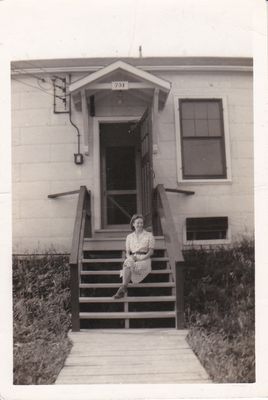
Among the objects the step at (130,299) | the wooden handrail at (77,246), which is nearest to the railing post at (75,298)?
the wooden handrail at (77,246)

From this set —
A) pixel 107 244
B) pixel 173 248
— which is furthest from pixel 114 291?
pixel 173 248

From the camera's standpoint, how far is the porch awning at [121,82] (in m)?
6.66

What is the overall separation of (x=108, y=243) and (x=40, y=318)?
1750mm

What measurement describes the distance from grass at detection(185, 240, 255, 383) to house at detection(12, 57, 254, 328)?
0.67 m

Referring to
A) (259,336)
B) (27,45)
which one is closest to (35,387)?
(259,336)

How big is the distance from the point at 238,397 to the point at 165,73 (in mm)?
5125

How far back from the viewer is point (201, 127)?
773cm

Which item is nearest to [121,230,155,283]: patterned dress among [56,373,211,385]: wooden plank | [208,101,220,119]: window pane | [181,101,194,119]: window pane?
[56,373,211,385]: wooden plank

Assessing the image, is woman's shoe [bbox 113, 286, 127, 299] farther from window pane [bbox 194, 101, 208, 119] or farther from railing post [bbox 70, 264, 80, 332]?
window pane [bbox 194, 101, 208, 119]

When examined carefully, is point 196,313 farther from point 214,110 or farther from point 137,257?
point 214,110

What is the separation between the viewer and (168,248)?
6273 millimetres

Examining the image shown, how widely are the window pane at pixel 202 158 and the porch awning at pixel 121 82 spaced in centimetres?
108

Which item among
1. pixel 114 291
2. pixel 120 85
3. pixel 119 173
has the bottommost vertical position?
pixel 114 291

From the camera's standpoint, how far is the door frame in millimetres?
7660
